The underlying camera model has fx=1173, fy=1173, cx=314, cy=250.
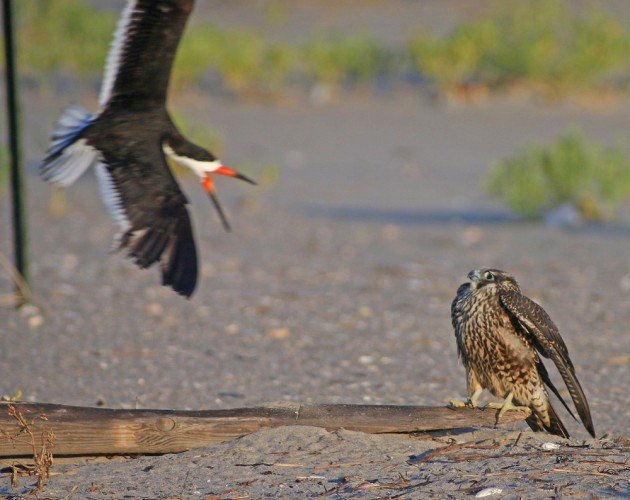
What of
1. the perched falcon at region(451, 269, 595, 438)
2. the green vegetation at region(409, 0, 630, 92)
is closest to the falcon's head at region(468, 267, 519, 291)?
the perched falcon at region(451, 269, 595, 438)

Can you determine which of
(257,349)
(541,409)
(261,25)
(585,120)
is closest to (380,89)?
(585,120)

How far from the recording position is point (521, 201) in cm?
1231

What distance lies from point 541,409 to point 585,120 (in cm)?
1220

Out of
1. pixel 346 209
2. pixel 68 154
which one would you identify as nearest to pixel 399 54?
pixel 346 209

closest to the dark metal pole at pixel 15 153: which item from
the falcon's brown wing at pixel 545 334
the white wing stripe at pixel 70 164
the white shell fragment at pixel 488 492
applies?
the white wing stripe at pixel 70 164

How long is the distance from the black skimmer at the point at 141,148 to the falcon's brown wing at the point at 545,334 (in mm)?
1435

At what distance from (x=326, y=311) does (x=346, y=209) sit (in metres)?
4.39

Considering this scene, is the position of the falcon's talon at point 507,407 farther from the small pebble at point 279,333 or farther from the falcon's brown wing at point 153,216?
the small pebble at point 279,333

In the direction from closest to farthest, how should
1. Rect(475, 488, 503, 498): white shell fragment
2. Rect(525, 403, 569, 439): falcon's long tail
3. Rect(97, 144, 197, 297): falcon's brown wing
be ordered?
Rect(475, 488, 503, 498): white shell fragment < Rect(97, 144, 197, 297): falcon's brown wing < Rect(525, 403, 569, 439): falcon's long tail

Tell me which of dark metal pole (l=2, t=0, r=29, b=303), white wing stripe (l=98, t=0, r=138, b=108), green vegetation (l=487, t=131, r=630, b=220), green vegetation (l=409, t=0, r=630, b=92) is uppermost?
white wing stripe (l=98, t=0, r=138, b=108)

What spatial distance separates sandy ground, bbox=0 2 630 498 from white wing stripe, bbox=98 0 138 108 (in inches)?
67.0

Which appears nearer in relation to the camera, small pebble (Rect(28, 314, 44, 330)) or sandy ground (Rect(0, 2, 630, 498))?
sandy ground (Rect(0, 2, 630, 498))

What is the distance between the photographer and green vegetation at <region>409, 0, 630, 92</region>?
18234 mm

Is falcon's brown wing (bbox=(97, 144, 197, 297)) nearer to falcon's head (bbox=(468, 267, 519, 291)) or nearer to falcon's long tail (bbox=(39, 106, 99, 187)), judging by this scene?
falcon's long tail (bbox=(39, 106, 99, 187))
